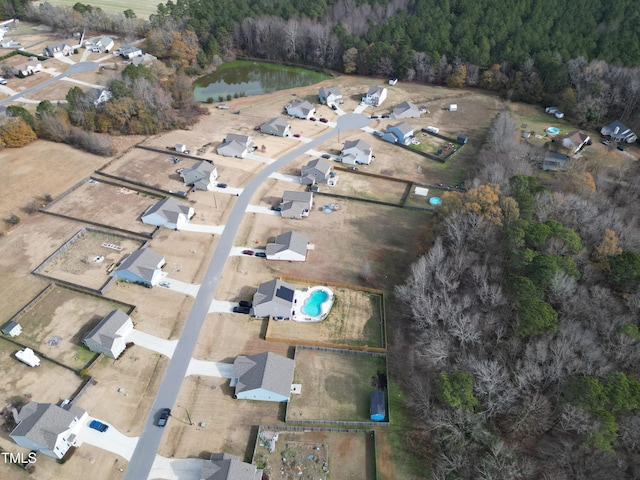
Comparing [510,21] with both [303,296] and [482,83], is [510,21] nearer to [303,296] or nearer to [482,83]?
[482,83]

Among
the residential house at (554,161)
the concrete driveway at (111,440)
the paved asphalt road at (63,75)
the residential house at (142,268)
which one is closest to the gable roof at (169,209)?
the residential house at (142,268)

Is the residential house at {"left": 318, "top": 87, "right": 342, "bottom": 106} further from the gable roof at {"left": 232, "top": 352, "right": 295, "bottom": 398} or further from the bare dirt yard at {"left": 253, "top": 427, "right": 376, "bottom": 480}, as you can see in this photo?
the bare dirt yard at {"left": 253, "top": 427, "right": 376, "bottom": 480}

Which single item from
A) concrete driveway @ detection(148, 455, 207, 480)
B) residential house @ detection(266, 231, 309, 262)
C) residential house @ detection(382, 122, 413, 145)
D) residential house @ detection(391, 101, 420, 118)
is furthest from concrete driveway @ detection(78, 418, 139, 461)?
residential house @ detection(391, 101, 420, 118)

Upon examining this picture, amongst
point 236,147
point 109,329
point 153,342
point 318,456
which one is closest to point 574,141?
point 236,147

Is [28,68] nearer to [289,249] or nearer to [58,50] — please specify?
[58,50]

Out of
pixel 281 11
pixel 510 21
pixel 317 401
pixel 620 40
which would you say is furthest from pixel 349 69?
pixel 317 401

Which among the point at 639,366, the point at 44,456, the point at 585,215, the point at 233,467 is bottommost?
the point at 44,456
